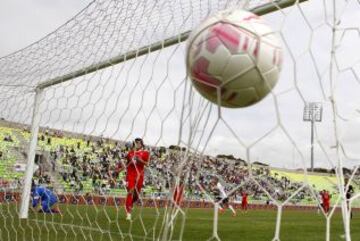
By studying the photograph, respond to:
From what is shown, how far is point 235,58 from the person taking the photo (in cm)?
254

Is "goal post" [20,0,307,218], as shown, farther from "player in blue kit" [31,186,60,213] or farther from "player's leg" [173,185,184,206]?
"player in blue kit" [31,186,60,213]

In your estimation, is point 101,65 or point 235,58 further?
point 101,65

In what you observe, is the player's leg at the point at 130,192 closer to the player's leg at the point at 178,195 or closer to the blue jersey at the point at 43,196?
the blue jersey at the point at 43,196

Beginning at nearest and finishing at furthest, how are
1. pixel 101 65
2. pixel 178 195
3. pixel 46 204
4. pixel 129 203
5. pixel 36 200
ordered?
pixel 178 195, pixel 101 65, pixel 129 203, pixel 46 204, pixel 36 200

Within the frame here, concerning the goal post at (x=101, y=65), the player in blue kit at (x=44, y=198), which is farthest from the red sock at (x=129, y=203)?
the player in blue kit at (x=44, y=198)

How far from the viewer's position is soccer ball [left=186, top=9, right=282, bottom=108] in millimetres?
2562

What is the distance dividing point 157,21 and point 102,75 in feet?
2.95

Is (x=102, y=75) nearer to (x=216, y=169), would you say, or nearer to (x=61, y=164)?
(x=61, y=164)

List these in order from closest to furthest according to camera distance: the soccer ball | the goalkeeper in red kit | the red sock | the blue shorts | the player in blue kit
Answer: the soccer ball
the goalkeeper in red kit
the red sock
the blue shorts
the player in blue kit

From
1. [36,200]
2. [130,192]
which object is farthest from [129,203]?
[36,200]

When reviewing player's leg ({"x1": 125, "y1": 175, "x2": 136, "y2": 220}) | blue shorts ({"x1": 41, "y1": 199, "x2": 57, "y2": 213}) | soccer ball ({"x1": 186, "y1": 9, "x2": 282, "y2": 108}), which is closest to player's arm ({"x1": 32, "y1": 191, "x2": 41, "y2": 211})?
blue shorts ({"x1": 41, "y1": 199, "x2": 57, "y2": 213})

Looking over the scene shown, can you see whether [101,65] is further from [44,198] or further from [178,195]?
[44,198]

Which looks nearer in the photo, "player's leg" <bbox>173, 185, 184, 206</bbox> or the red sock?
"player's leg" <bbox>173, 185, 184, 206</bbox>

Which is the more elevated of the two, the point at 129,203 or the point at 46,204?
the point at 129,203
